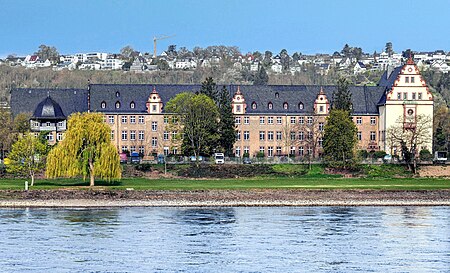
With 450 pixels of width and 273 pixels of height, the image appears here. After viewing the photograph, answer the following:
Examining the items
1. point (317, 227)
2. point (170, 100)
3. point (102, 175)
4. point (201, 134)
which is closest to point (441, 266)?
point (317, 227)

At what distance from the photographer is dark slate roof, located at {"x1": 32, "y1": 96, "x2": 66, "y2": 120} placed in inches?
4978

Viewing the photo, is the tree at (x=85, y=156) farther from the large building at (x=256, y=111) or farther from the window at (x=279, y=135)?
the window at (x=279, y=135)

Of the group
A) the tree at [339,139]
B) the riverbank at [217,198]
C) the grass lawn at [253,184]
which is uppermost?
the tree at [339,139]

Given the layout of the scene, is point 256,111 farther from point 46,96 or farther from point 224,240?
point 224,240

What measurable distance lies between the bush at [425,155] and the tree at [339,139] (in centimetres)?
690

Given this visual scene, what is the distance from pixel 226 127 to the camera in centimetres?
12238

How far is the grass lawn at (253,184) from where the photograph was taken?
89688mm

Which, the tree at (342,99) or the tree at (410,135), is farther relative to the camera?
the tree at (342,99)

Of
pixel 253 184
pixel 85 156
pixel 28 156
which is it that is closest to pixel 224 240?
pixel 85 156

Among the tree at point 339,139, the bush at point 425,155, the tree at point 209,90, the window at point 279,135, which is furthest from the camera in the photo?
the window at point 279,135

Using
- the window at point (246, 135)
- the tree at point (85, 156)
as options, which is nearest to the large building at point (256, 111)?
the window at point (246, 135)

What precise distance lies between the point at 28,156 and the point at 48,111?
3344cm

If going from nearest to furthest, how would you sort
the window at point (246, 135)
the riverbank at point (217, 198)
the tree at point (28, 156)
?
the riverbank at point (217, 198), the tree at point (28, 156), the window at point (246, 135)

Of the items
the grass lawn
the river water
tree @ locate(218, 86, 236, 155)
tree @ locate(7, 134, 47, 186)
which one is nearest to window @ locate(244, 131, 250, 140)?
tree @ locate(218, 86, 236, 155)
